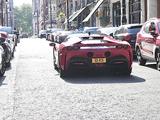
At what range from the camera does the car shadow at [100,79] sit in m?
11.4

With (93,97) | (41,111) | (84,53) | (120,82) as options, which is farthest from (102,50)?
(41,111)

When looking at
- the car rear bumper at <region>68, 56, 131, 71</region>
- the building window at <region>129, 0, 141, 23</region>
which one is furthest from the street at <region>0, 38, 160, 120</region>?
the building window at <region>129, 0, 141, 23</region>

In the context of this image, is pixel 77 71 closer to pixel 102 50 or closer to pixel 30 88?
pixel 102 50

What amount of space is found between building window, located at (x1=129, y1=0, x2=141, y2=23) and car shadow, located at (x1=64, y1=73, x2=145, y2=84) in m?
23.2

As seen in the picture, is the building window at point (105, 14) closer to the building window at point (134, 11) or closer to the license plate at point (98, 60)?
the building window at point (134, 11)

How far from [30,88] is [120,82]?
2139mm

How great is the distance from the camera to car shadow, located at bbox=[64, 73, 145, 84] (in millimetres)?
11438

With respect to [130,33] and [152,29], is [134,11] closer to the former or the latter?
[130,33]

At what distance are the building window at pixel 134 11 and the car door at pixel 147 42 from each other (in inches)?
797

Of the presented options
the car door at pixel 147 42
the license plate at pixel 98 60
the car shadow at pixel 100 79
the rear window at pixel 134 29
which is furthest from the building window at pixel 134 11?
the license plate at pixel 98 60

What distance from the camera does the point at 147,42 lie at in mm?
14766

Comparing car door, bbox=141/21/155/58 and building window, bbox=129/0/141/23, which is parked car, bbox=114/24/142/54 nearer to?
car door, bbox=141/21/155/58

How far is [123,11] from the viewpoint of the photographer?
40.1 meters

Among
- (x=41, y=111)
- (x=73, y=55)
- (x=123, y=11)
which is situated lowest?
Result: (x=41, y=111)
